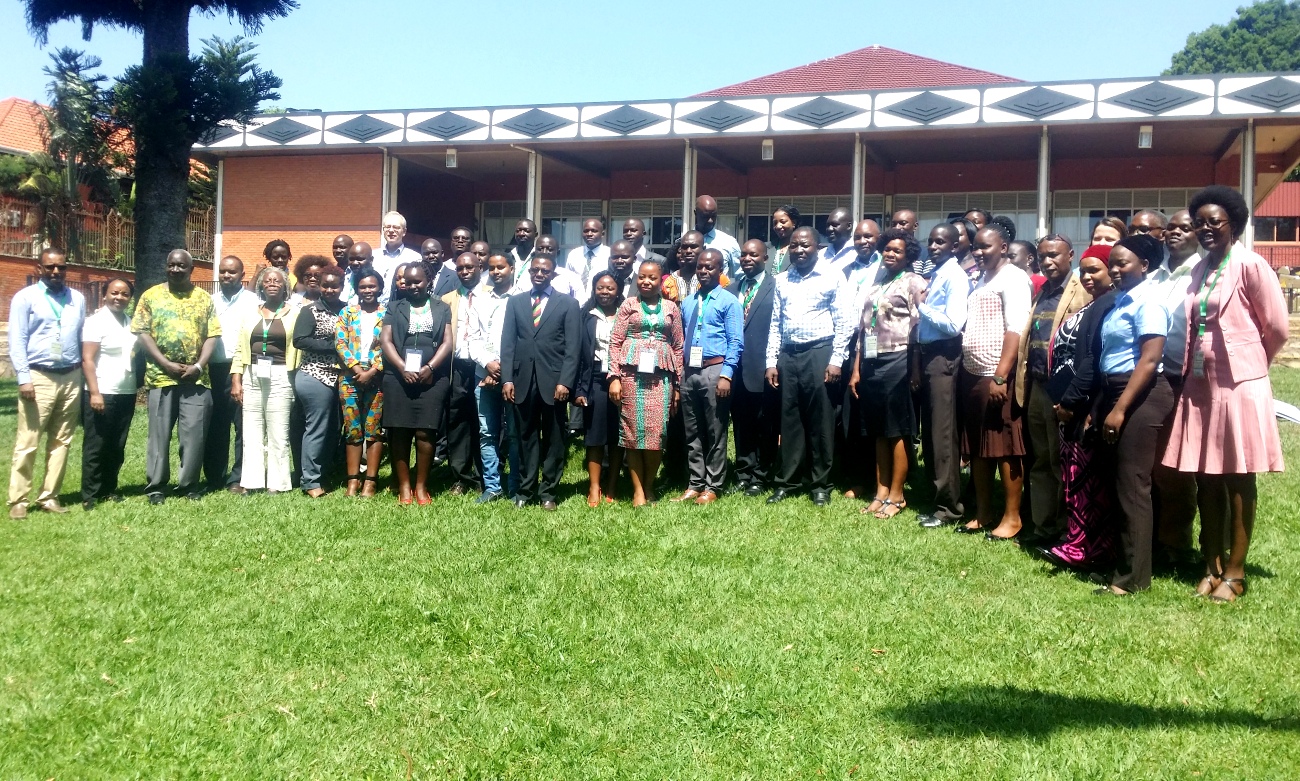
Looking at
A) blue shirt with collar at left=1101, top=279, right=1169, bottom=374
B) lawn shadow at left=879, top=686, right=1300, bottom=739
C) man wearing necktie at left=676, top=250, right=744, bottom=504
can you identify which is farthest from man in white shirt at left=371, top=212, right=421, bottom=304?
lawn shadow at left=879, top=686, right=1300, bottom=739

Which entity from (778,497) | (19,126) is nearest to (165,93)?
(778,497)

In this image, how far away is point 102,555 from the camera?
280 inches

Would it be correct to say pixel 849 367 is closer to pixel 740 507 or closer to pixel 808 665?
pixel 740 507

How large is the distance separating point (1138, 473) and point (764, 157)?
14033 millimetres

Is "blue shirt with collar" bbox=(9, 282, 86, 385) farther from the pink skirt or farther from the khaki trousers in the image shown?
the pink skirt

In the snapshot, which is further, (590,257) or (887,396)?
(590,257)

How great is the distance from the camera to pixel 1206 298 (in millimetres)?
5867

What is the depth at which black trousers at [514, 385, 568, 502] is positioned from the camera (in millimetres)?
8562

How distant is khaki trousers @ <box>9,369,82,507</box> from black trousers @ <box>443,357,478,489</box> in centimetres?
295

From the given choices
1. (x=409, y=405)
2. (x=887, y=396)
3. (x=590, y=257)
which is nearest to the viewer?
(x=887, y=396)

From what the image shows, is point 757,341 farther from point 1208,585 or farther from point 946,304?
point 1208,585

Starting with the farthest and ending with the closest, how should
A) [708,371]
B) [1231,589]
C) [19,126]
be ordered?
[19,126] < [708,371] < [1231,589]

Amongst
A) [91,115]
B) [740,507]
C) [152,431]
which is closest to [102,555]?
[152,431]

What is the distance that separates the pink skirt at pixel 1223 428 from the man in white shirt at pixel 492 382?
4876 millimetres
